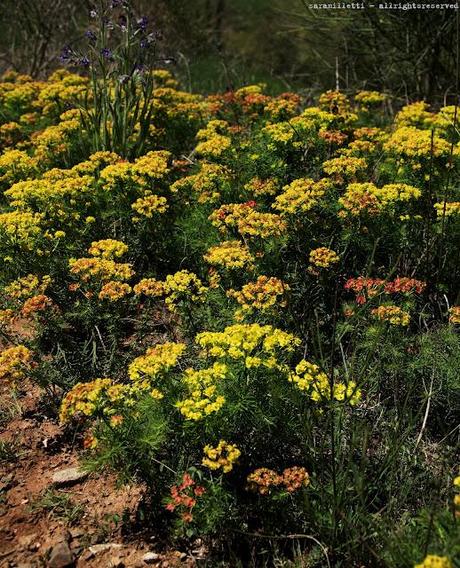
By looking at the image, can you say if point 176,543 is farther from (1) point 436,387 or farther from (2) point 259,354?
(1) point 436,387

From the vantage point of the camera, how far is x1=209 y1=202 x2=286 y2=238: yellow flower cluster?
4.07 meters

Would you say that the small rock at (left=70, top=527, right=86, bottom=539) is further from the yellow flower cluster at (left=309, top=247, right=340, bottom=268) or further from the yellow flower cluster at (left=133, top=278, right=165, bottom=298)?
the yellow flower cluster at (left=309, top=247, right=340, bottom=268)

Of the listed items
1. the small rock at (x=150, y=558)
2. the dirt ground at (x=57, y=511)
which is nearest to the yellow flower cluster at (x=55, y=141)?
the dirt ground at (x=57, y=511)

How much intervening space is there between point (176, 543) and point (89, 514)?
0.50m

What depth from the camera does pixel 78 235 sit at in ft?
15.5

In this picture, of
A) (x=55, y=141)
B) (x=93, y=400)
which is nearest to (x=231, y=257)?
(x=93, y=400)

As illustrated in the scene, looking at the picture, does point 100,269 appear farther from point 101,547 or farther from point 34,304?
point 101,547

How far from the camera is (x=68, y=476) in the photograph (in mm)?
3520

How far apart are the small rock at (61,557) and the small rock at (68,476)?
43 cm

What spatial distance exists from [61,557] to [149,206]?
229 centimetres

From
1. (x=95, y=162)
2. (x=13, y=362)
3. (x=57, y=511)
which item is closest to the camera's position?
(x=57, y=511)

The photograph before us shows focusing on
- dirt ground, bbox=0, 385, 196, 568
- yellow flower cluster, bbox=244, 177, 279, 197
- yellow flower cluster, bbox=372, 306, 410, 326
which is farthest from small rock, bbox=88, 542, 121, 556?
yellow flower cluster, bbox=244, 177, 279, 197

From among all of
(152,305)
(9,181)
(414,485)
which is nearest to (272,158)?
(152,305)

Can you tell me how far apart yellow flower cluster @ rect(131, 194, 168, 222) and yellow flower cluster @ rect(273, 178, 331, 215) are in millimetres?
785
